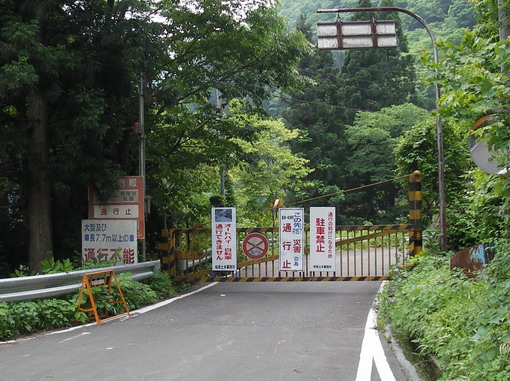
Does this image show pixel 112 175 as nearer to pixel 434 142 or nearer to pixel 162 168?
pixel 162 168

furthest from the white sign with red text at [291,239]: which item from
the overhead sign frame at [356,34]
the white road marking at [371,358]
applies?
the white road marking at [371,358]

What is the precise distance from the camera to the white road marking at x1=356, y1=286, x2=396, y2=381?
6289 millimetres

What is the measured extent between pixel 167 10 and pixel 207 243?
25.2ft

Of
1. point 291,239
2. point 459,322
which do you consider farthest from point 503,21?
point 291,239

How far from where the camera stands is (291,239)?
14.2 m

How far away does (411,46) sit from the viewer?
166 feet

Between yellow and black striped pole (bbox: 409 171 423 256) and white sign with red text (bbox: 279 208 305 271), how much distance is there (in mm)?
2806

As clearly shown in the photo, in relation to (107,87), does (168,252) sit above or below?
below

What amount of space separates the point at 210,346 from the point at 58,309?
319cm

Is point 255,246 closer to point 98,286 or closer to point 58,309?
point 98,286

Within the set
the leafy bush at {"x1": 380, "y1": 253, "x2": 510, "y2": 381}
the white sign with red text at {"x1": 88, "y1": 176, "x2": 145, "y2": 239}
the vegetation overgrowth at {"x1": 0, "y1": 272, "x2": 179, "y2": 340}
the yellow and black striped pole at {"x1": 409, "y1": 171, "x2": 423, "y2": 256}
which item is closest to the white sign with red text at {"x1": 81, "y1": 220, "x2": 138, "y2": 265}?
the white sign with red text at {"x1": 88, "y1": 176, "x2": 145, "y2": 239}

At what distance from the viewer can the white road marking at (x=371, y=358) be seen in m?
6.29

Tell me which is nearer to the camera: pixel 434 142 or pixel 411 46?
pixel 434 142

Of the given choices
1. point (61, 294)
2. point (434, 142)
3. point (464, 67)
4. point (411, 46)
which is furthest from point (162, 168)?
point (411, 46)
